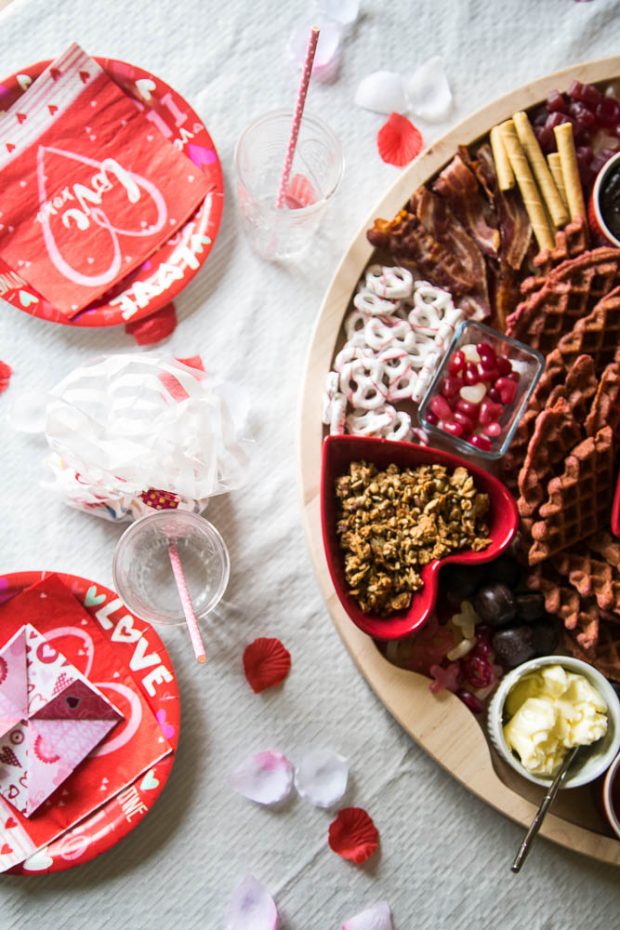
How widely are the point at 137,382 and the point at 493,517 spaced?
1.95 ft

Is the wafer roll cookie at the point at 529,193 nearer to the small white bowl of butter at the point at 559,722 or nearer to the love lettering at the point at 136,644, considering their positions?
the small white bowl of butter at the point at 559,722

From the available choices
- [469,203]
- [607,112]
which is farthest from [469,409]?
[607,112]

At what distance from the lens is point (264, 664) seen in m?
1.51

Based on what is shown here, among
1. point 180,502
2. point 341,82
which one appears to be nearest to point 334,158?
point 341,82

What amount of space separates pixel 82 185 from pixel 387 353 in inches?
23.8

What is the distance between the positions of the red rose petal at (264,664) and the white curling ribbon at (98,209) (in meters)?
0.66

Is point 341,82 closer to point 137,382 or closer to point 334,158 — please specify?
point 334,158

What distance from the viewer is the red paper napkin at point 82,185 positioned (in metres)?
1.55

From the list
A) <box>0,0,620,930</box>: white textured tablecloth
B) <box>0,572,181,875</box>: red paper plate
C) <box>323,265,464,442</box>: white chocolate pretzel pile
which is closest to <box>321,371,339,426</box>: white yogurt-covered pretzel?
<box>323,265,464,442</box>: white chocolate pretzel pile

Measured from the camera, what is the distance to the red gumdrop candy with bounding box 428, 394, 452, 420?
1433 millimetres

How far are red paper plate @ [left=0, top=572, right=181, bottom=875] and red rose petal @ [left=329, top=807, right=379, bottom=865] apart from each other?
29 cm

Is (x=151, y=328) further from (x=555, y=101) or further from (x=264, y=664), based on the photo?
(x=555, y=101)

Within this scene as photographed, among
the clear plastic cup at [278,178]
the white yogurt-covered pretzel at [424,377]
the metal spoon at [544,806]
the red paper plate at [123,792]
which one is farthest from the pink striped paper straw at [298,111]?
the metal spoon at [544,806]

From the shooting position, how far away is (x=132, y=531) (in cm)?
147
